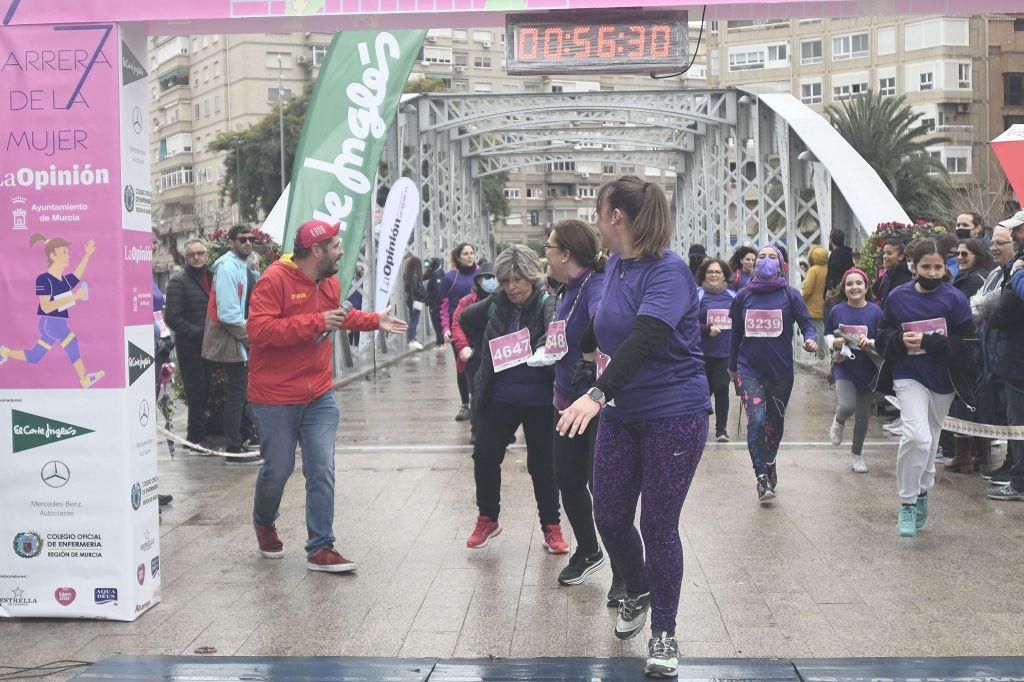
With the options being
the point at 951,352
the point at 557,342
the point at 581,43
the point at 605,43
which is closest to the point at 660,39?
the point at 605,43

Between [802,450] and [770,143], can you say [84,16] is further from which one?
[770,143]

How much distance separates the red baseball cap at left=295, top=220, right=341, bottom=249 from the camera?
724 centimetres

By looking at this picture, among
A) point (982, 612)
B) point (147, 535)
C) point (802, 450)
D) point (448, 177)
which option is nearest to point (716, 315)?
point (802, 450)

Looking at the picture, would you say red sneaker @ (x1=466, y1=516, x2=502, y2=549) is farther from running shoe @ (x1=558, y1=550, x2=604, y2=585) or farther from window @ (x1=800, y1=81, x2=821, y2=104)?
window @ (x1=800, y1=81, x2=821, y2=104)

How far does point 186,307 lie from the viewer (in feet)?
39.2

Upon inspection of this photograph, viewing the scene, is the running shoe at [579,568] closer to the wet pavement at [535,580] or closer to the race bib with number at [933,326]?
the wet pavement at [535,580]

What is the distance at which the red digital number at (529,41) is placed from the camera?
6367 mm

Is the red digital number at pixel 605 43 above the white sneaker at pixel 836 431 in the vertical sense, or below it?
above

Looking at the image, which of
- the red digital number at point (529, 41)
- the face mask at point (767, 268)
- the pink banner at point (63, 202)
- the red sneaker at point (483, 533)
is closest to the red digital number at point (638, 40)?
the red digital number at point (529, 41)

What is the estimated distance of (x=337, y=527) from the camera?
8.65 metres

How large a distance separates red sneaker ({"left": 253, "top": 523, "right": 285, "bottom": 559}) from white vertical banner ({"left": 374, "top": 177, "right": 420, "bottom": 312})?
838 centimetres

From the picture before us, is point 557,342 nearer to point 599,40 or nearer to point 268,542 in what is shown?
point 599,40

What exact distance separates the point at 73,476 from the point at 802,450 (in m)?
7.39

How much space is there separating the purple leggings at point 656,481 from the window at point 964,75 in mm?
73276
